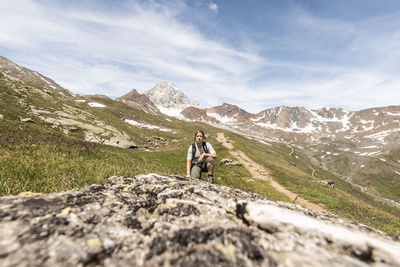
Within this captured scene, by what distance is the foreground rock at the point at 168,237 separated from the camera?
2.54 meters

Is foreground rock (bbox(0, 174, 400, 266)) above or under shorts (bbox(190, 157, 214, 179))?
above

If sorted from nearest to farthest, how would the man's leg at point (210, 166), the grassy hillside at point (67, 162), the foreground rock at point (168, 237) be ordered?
1. the foreground rock at point (168, 237)
2. the grassy hillside at point (67, 162)
3. the man's leg at point (210, 166)

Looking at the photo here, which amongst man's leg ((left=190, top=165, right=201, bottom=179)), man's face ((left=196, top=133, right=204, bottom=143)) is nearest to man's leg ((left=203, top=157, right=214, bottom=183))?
man's leg ((left=190, top=165, right=201, bottom=179))

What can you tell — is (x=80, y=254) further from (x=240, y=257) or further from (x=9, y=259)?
(x=240, y=257)

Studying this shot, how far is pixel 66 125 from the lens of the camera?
32938 millimetres

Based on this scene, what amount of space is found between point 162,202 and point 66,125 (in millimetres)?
36495

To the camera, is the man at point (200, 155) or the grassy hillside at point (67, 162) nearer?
the grassy hillside at point (67, 162)

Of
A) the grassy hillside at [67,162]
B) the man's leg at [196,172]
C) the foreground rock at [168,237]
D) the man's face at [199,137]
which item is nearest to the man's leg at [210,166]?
the man's leg at [196,172]

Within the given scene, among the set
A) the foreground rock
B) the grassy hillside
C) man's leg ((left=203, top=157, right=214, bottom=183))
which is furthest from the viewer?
man's leg ((left=203, top=157, right=214, bottom=183))

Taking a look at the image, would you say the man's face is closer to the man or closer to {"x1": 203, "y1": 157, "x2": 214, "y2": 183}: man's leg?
the man

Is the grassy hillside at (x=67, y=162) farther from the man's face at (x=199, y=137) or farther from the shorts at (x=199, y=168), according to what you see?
the man's face at (x=199, y=137)

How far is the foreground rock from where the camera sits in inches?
99.9

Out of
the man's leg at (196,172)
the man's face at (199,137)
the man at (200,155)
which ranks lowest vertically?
the man's leg at (196,172)

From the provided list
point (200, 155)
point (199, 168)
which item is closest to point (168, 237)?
point (200, 155)
